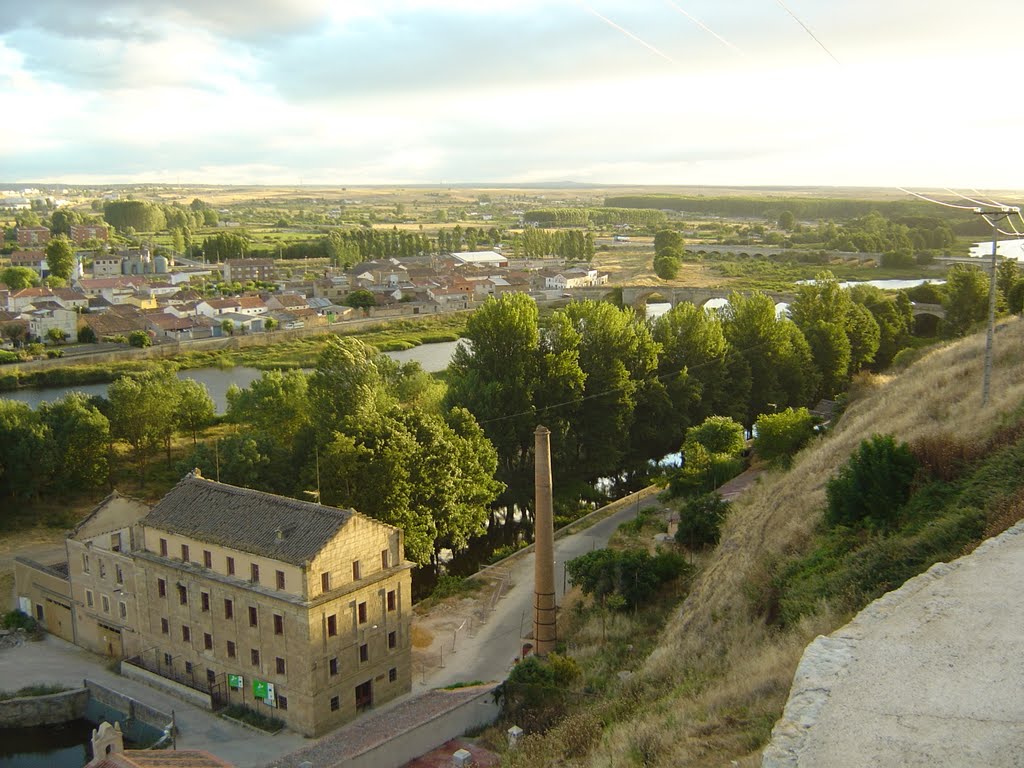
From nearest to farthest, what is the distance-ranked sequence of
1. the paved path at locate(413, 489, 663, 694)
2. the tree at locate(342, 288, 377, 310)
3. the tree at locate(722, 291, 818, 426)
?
the paved path at locate(413, 489, 663, 694) → the tree at locate(722, 291, 818, 426) → the tree at locate(342, 288, 377, 310)

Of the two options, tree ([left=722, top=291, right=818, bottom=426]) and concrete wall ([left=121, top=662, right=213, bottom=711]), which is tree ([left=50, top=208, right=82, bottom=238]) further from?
concrete wall ([left=121, top=662, right=213, bottom=711])

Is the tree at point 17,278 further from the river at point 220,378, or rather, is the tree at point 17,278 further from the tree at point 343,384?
the tree at point 343,384

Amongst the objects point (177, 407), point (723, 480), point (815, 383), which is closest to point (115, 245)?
point (177, 407)

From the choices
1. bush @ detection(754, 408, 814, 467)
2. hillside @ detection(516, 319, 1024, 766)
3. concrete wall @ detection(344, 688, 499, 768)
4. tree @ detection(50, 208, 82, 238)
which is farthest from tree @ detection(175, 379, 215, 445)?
tree @ detection(50, 208, 82, 238)

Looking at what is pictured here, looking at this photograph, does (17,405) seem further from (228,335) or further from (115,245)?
(115,245)

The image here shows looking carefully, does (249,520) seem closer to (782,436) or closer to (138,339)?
(782,436)
